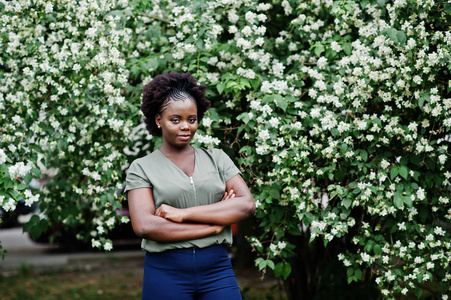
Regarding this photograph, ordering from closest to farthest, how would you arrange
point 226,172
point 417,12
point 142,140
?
point 226,172 → point 417,12 → point 142,140

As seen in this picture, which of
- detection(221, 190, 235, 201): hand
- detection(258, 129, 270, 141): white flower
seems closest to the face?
detection(221, 190, 235, 201): hand

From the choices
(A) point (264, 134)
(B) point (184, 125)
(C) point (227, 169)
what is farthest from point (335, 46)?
(B) point (184, 125)

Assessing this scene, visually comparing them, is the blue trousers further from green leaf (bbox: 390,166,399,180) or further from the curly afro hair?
green leaf (bbox: 390,166,399,180)

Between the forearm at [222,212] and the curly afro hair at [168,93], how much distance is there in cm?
59

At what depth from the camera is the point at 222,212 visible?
100 inches

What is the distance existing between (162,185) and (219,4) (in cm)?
209

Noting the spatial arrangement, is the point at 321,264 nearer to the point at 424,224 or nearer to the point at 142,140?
the point at 424,224

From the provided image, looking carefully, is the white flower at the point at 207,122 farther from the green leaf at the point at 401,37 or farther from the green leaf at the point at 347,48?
the green leaf at the point at 401,37

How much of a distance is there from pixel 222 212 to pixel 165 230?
0.31 m

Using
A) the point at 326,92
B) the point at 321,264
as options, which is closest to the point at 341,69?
the point at 326,92

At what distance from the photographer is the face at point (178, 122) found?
262 centimetres

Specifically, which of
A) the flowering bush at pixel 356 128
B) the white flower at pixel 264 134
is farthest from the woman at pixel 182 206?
the flowering bush at pixel 356 128

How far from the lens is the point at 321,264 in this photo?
519 centimetres

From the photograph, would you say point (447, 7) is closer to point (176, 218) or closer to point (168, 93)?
point (168, 93)
